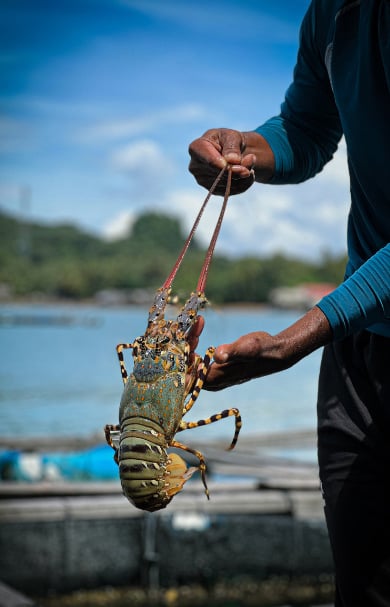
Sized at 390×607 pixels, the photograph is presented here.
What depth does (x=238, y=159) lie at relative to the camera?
2381mm

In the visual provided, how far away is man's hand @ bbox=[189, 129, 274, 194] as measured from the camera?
2379 millimetres

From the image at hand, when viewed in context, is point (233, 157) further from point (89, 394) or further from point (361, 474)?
point (89, 394)

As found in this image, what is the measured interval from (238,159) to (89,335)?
296 ft

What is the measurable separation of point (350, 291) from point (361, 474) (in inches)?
24.3

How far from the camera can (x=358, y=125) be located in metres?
2.24

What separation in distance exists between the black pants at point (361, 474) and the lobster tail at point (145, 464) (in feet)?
1.53

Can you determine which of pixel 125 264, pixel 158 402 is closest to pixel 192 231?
pixel 158 402

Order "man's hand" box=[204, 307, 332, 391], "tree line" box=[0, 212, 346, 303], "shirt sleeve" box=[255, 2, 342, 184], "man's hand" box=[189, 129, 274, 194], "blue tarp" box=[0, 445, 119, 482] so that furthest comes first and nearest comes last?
"tree line" box=[0, 212, 346, 303]
"blue tarp" box=[0, 445, 119, 482]
"shirt sleeve" box=[255, 2, 342, 184]
"man's hand" box=[189, 129, 274, 194]
"man's hand" box=[204, 307, 332, 391]

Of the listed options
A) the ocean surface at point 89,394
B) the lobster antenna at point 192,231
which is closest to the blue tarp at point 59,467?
the ocean surface at point 89,394

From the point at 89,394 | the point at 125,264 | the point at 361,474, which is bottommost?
the point at 361,474

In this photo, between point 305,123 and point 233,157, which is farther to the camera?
point 305,123

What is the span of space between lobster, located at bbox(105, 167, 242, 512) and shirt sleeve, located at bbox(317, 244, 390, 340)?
337mm

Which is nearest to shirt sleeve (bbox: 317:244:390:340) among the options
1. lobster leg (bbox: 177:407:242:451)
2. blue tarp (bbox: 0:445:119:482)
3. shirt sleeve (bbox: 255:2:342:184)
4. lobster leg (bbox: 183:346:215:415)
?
lobster leg (bbox: 183:346:215:415)

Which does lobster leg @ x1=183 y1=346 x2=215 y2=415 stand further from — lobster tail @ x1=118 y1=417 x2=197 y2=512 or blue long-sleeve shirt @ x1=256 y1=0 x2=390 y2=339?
blue long-sleeve shirt @ x1=256 y1=0 x2=390 y2=339
